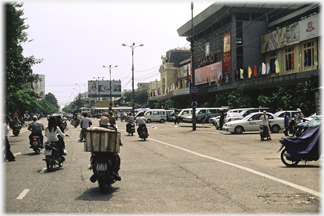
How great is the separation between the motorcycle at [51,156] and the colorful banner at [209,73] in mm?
48399

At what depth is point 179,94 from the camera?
6569 cm

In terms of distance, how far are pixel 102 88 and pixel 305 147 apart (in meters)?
106

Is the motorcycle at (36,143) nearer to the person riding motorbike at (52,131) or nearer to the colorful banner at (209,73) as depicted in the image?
the person riding motorbike at (52,131)

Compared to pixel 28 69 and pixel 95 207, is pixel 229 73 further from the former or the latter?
pixel 95 207

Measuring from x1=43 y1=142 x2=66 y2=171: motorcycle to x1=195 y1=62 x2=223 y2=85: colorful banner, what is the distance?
48399 mm

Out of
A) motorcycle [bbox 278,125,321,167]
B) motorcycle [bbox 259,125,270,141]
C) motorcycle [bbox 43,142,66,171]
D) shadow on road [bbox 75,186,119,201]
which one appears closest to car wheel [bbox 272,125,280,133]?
motorcycle [bbox 259,125,270,141]

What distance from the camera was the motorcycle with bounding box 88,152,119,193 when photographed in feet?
23.5

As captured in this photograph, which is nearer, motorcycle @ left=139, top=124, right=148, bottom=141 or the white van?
motorcycle @ left=139, top=124, right=148, bottom=141

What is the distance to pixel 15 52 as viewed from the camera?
2225 centimetres

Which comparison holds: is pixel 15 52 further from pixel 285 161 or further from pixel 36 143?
pixel 285 161

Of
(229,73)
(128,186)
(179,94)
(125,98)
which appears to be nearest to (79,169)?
(128,186)

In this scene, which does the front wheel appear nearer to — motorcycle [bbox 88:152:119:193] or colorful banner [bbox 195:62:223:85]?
motorcycle [bbox 88:152:119:193]

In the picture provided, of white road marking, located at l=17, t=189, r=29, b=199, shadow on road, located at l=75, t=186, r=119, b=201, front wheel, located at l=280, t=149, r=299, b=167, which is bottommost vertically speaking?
shadow on road, located at l=75, t=186, r=119, b=201

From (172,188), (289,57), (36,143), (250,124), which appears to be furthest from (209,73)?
(172,188)
